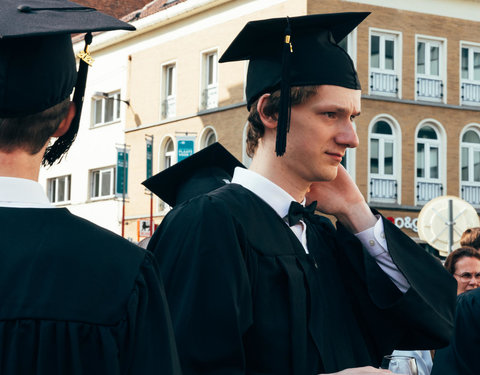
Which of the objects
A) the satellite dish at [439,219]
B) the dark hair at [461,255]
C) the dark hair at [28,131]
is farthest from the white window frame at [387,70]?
the dark hair at [28,131]

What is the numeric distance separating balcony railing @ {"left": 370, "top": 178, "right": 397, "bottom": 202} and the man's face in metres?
21.7

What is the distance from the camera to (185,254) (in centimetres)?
271

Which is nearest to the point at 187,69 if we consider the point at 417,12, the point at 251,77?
the point at 417,12

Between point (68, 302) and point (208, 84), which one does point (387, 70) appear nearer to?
point (208, 84)

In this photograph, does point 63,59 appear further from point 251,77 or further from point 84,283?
point 251,77

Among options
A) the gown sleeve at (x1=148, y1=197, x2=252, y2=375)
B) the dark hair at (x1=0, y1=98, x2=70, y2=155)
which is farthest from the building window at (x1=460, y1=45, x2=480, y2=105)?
the dark hair at (x1=0, y1=98, x2=70, y2=155)

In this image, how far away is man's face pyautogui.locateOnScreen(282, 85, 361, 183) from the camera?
3039 millimetres

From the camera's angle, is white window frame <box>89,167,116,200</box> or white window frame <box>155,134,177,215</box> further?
white window frame <box>89,167,116,200</box>

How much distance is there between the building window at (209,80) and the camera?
1056 inches

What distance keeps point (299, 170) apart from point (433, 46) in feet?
77.2

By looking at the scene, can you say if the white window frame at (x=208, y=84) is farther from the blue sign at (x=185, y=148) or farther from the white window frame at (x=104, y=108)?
the white window frame at (x=104, y=108)

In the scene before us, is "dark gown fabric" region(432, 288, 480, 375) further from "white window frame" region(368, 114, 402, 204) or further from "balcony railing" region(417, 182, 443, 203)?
"balcony railing" region(417, 182, 443, 203)

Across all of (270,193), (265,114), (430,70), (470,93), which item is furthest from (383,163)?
(270,193)

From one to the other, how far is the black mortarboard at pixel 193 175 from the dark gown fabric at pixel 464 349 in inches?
75.1
